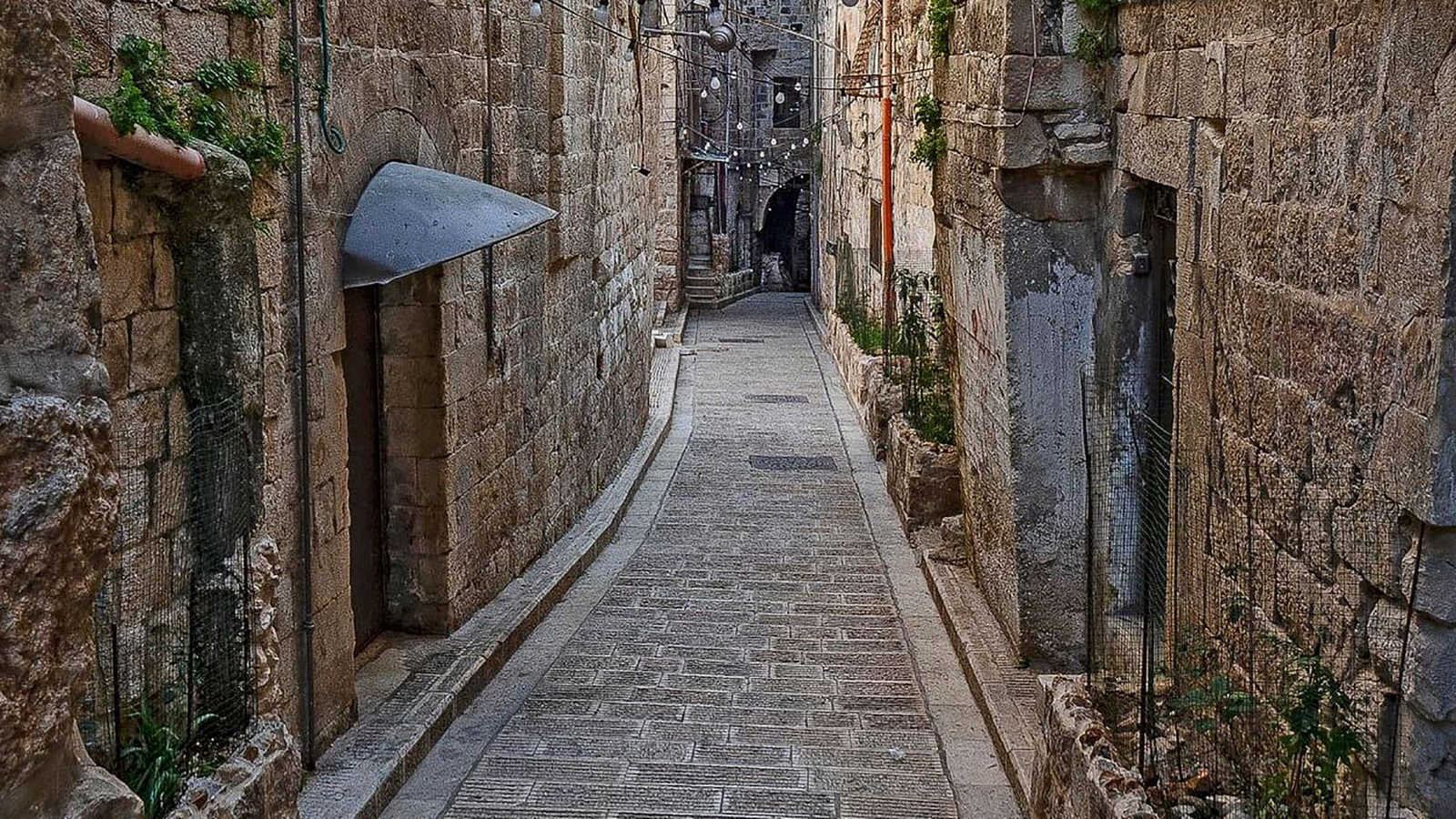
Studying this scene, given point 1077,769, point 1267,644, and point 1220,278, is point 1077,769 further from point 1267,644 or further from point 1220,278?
point 1220,278

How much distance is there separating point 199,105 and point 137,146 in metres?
0.67

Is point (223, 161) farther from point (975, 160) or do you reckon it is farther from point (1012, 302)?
point (975, 160)

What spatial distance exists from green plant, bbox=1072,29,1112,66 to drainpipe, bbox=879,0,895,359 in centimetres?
759

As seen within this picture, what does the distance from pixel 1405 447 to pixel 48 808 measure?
292cm

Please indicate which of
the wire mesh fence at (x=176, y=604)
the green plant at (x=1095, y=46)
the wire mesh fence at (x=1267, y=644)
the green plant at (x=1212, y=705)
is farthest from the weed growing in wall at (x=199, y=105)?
the green plant at (x=1095, y=46)

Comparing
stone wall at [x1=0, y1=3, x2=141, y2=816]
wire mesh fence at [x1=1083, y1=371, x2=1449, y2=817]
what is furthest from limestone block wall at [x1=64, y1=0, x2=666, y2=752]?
wire mesh fence at [x1=1083, y1=371, x2=1449, y2=817]

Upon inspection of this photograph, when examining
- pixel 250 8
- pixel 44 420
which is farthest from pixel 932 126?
pixel 44 420

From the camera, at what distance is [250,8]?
16.9 feet

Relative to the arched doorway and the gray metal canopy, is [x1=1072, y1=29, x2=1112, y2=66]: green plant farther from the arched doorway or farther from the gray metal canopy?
the arched doorway

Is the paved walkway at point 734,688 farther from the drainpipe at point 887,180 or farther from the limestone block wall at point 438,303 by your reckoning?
the drainpipe at point 887,180

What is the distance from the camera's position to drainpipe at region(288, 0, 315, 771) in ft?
19.2

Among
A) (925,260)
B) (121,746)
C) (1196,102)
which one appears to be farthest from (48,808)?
(925,260)

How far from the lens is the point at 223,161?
462 centimetres

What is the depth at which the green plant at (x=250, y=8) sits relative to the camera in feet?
16.4
